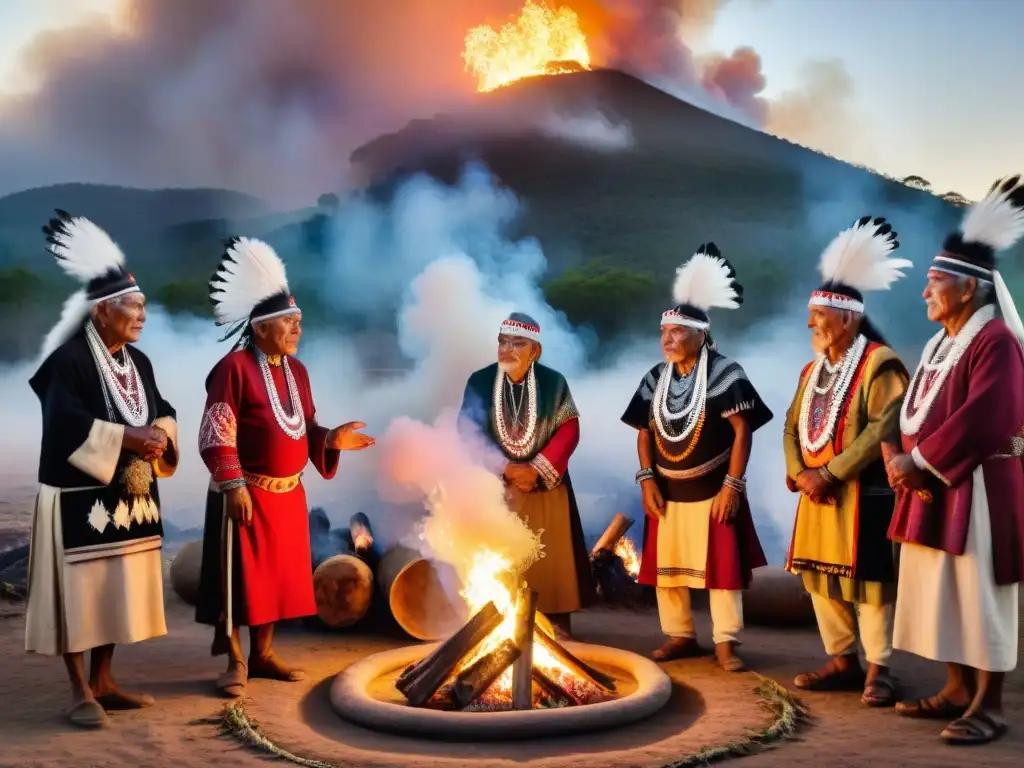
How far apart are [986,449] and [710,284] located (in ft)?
6.18

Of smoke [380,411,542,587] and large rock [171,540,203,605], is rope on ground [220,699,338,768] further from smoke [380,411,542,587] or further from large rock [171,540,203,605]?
large rock [171,540,203,605]

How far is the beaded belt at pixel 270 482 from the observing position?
5473 millimetres

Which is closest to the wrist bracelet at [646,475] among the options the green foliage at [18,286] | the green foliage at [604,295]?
the green foliage at [604,295]

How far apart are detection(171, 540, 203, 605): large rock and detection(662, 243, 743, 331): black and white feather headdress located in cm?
406

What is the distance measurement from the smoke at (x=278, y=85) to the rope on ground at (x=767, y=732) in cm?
663

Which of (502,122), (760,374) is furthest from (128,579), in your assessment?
(502,122)

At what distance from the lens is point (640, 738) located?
180 inches

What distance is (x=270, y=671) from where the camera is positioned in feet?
18.5

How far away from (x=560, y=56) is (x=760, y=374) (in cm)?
404

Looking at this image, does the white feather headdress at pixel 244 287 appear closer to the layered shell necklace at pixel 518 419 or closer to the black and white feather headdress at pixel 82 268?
the black and white feather headdress at pixel 82 268

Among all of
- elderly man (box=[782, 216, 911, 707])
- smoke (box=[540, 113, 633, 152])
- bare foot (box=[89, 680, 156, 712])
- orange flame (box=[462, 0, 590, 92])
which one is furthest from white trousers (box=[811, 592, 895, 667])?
smoke (box=[540, 113, 633, 152])

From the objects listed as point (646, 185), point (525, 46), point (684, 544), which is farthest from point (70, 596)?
point (646, 185)

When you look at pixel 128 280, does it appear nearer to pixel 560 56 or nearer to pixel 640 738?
pixel 640 738

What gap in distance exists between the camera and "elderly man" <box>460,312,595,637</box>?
6.16 metres
